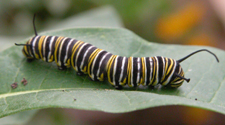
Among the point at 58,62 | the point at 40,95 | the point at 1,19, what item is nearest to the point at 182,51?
the point at 58,62

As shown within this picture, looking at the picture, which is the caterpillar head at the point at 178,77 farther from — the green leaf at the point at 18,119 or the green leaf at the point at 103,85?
the green leaf at the point at 18,119

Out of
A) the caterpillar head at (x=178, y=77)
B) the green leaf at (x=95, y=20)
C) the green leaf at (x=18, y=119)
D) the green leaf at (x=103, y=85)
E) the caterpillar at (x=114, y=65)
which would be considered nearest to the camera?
the green leaf at (x=103, y=85)

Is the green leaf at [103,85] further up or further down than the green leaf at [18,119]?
further up

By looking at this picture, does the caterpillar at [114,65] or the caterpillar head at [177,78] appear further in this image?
the caterpillar at [114,65]

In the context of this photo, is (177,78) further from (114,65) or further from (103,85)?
(103,85)

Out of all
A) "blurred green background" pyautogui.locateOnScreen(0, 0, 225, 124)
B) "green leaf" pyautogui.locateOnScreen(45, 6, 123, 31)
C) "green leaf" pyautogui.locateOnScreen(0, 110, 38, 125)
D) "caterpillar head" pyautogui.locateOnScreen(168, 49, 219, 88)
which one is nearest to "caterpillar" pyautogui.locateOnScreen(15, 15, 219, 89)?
"caterpillar head" pyautogui.locateOnScreen(168, 49, 219, 88)

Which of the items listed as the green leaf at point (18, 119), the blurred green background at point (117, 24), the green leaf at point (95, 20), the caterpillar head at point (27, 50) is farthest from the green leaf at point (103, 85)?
the green leaf at point (95, 20)

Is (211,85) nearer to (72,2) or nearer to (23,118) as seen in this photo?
(23,118)
